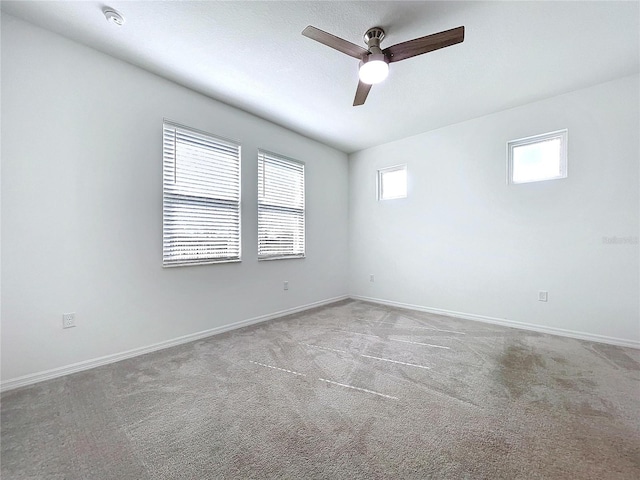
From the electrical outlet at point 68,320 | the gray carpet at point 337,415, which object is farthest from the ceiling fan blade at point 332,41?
the electrical outlet at point 68,320

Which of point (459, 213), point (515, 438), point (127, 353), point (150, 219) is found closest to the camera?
point (515, 438)

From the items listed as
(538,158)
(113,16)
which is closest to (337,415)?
(113,16)

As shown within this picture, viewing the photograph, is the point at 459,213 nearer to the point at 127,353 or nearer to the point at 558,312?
the point at 558,312

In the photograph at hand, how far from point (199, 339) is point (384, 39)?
3.51 m

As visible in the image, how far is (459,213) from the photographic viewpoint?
3.95 meters

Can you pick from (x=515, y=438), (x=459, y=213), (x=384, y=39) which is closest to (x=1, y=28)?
(x=384, y=39)

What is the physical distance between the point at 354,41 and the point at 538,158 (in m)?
2.80

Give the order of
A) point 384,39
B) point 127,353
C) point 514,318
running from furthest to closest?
point 514,318 < point 127,353 < point 384,39

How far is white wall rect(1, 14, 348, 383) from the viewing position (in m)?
2.05

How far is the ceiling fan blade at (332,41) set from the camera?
5.98 feet

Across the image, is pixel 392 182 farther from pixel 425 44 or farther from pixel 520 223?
pixel 425 44

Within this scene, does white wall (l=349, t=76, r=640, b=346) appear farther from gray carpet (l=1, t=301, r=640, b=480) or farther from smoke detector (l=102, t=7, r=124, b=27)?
smoke detector (l=102, t=7, r=124, b=27)

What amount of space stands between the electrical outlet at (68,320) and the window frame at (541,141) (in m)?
4.97

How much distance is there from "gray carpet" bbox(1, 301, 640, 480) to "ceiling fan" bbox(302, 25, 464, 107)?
248 cm
